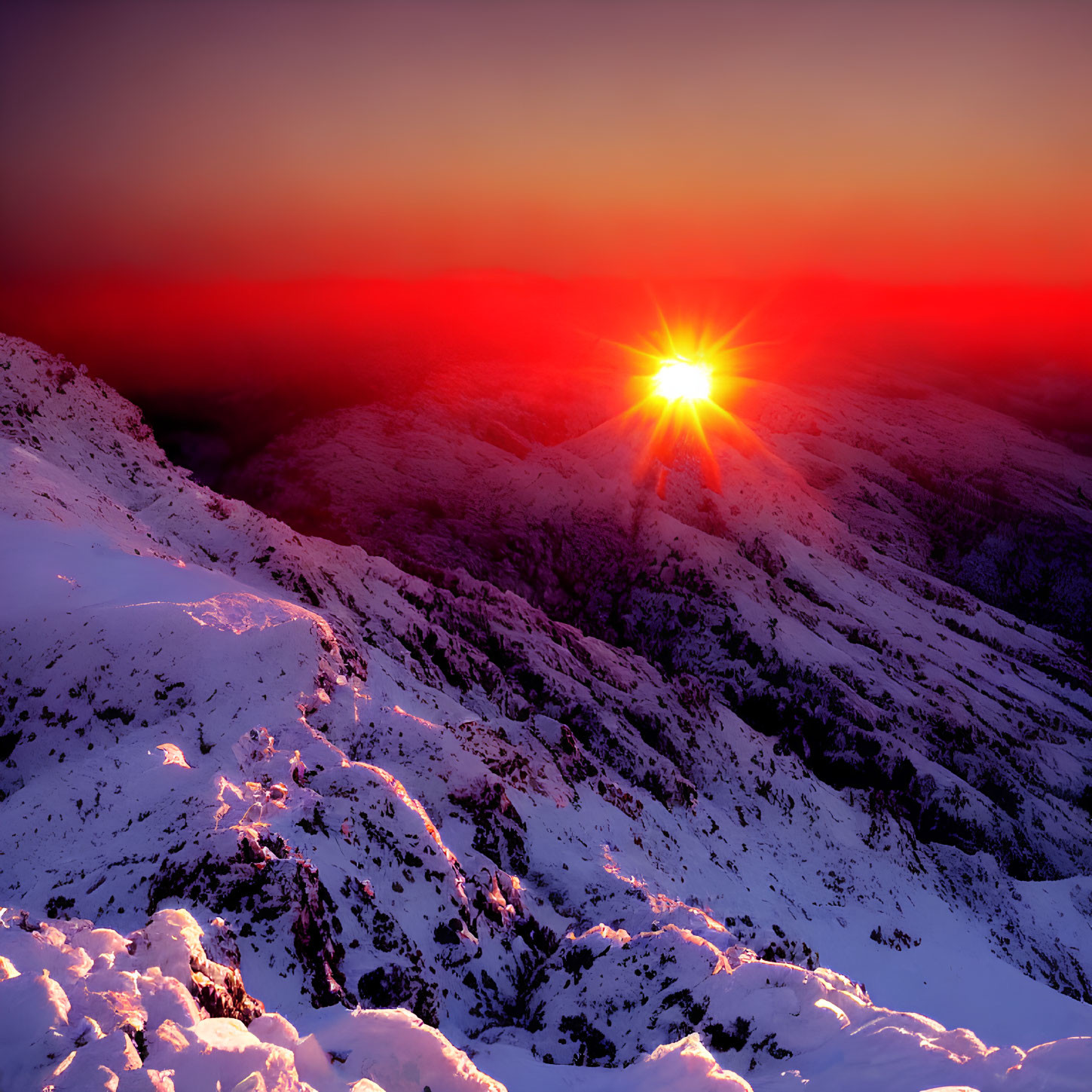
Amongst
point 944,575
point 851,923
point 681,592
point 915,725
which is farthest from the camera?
point 944,575

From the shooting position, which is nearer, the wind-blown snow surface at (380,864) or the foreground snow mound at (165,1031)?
the foreground snow mound at (165,1031)

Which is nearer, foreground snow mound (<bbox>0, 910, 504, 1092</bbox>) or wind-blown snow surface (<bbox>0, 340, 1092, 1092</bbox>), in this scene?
foreground snow mound (<bbox>0, 910, 504, 1092</bbox>)

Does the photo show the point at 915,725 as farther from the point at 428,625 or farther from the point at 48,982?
the point at 48,982

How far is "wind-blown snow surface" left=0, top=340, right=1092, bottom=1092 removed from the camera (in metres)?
17.8

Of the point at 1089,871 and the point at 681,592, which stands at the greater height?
the point at 681,592

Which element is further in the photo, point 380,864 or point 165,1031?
point 380,864

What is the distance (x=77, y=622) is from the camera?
1430 inches

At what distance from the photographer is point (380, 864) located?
31.0 metres

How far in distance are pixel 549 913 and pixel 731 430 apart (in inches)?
6716

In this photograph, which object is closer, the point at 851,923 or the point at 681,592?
the point at 851,923

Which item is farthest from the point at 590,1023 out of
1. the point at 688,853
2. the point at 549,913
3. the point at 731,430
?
the point at 731,430

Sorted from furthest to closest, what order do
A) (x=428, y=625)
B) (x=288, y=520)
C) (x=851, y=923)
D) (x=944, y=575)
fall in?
(x=944, y=575), (x=288, y=520), (x=428, y=625), (x=851, y=923)

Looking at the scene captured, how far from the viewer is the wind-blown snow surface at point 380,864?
17844mm

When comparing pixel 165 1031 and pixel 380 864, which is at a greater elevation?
pixel 165 1031
